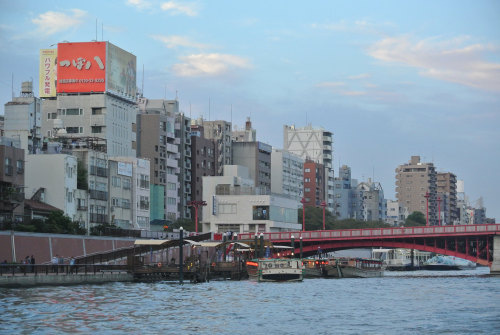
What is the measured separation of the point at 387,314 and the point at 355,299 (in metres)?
18.0

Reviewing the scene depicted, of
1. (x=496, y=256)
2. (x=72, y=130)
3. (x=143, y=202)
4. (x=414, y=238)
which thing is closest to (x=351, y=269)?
(x=414, y=238)

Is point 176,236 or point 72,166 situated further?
point 176,236

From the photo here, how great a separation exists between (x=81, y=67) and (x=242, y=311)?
118m

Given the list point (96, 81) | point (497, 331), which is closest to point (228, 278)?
point (96, 81)

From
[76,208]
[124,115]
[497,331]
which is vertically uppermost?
[124,115]

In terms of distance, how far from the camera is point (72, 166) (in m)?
151

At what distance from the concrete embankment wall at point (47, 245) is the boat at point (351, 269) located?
32172mm

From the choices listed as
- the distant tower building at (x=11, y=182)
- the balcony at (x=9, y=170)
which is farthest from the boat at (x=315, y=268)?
the balcony at (x=9, y=170)

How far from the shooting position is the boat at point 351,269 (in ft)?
518

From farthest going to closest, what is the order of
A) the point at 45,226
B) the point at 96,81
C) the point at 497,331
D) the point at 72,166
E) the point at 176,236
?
the point at 96,81 → the point at 176,236 → the point at 72,166 → the point at 45,226 → the point at 497,331

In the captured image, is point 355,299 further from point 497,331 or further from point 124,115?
Answer: point 124,115

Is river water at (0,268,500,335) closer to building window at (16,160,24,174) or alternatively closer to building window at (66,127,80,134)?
building window at (16,160,24,174)

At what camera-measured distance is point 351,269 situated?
162 metres

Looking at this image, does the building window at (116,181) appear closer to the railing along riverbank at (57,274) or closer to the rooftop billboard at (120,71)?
the rooftop billboard at (120,71)
